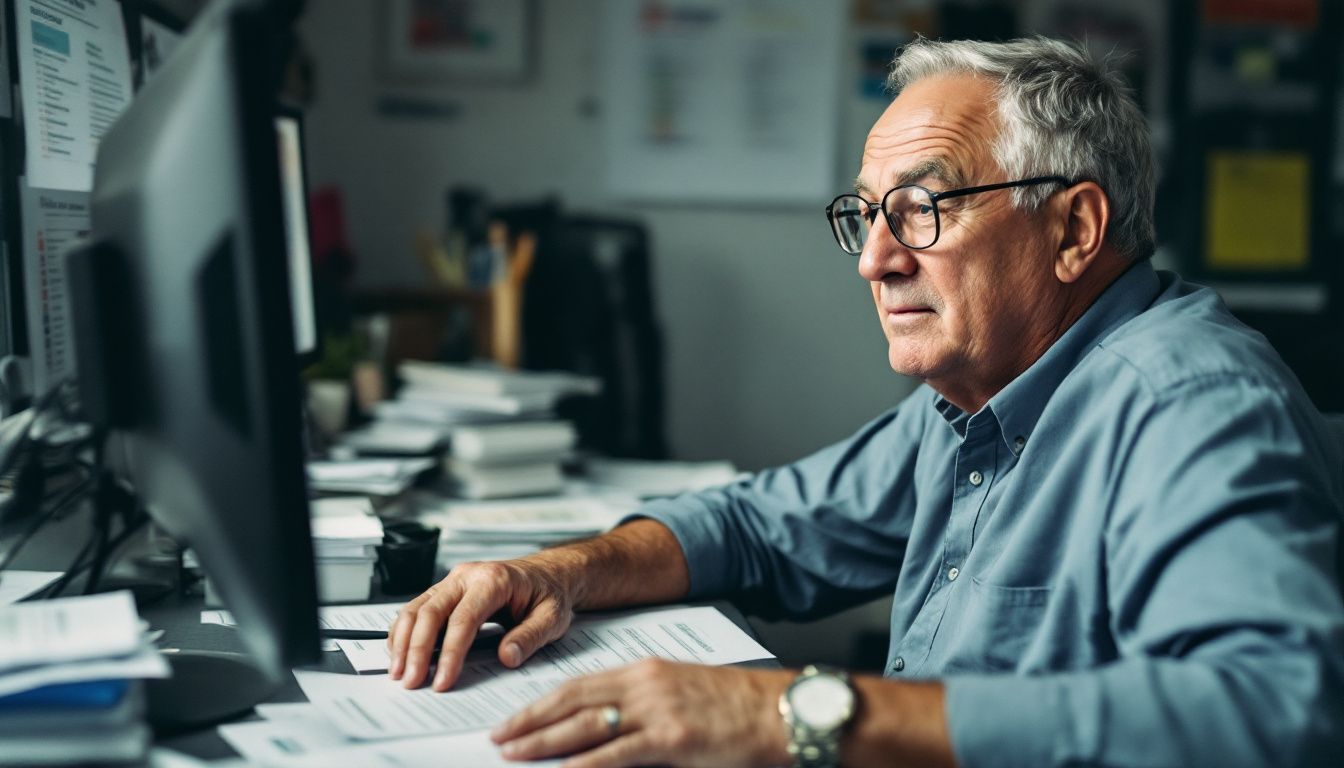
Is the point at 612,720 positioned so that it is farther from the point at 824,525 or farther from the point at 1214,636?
the point at 824,525

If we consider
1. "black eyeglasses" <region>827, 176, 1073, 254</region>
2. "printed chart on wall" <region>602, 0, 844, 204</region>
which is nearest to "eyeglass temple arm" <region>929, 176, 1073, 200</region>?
"black eyeglasses" <region>827, 176, 1073, 254</region>

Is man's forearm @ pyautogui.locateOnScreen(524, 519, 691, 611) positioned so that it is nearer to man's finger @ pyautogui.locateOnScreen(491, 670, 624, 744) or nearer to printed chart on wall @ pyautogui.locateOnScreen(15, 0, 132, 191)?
man's finger @ pyautogui.locateOnScreen(491, 670, 624, 744)

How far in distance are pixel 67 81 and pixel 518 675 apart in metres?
0.78

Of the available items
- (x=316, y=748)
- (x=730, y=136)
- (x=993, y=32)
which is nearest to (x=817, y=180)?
(x=730, y=136)

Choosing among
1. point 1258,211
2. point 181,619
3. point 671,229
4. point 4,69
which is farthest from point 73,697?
point 1258,211

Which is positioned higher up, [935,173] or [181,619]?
[935,173]

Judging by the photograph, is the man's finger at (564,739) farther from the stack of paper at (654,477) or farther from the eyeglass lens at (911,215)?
the stack of paper at (654,477)

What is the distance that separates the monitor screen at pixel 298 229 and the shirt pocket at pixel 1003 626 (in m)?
1.02

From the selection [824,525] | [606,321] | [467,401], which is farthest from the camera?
[606,321]

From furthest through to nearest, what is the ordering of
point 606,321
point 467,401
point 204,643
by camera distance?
point 606,321 < point 467,401 < point 204,643

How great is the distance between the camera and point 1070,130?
1.13 meters

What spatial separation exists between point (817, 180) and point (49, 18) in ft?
7.75

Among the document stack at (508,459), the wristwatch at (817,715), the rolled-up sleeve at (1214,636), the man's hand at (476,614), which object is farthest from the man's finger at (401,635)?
the document stack at (508,459)

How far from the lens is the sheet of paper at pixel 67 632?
0.72 meters
